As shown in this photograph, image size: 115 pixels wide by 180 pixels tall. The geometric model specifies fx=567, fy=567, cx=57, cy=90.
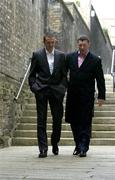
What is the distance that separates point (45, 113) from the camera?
7.45 metres

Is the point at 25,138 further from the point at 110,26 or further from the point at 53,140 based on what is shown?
the point at 110,26

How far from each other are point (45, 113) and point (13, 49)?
14.3ft

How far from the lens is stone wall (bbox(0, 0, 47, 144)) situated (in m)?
10.6

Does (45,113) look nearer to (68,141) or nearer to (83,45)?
(83,45)

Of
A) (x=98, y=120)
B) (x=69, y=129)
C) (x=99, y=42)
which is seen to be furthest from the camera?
(x=99, y=42)

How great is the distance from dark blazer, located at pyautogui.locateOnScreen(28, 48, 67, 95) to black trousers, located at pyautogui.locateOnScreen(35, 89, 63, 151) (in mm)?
85

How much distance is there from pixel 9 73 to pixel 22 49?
1514 millimetres

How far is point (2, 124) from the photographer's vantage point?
10.5 meters

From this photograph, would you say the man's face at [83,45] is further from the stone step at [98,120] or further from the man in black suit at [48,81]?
the stone step at [98,120]

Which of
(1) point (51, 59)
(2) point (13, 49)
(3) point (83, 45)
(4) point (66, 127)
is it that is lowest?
(4) point (66, 127)

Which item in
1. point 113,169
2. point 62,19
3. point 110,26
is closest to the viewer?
point 113,169

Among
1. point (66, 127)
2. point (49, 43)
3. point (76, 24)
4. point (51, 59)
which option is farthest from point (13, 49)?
point (76, 24)

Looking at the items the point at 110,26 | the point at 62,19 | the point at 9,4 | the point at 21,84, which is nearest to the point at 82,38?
the point at 9,4

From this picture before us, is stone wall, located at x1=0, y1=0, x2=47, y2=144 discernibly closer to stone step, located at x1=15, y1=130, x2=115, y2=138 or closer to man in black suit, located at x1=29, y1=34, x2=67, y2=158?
stone step, located at x1=15, y1=130, x2=115, y2=138
